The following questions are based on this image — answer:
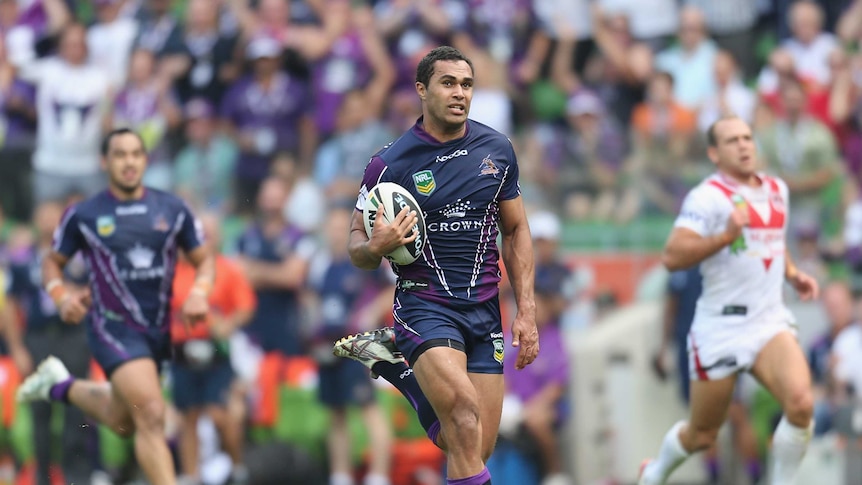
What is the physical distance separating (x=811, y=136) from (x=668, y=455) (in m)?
5.52

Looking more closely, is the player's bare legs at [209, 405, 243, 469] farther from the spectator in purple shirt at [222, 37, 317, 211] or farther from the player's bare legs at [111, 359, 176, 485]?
the player's bare legs at [111, 359, 176, 485]

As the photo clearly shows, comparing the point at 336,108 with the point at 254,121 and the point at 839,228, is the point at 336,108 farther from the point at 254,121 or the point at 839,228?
the point at 839,228

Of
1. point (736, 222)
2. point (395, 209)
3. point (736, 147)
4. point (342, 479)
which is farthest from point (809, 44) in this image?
point (395, 209)

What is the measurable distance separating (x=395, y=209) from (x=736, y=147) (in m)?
3.28

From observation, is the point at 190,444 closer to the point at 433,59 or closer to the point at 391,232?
the point at 391,232

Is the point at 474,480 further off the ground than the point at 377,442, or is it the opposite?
the point at 474,480

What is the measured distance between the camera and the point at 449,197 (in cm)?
918

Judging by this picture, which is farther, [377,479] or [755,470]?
[377,479]

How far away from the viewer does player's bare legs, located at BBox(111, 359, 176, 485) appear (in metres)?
11.1

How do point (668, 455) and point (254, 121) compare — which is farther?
point (254, 121)

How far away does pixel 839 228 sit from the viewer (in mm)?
15242

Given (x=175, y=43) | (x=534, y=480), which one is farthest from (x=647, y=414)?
(x=175, y=43)

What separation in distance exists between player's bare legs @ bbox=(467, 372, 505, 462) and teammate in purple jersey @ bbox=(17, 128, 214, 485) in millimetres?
2849

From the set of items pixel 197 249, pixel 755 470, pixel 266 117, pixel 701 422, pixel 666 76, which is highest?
pixel 666 76
